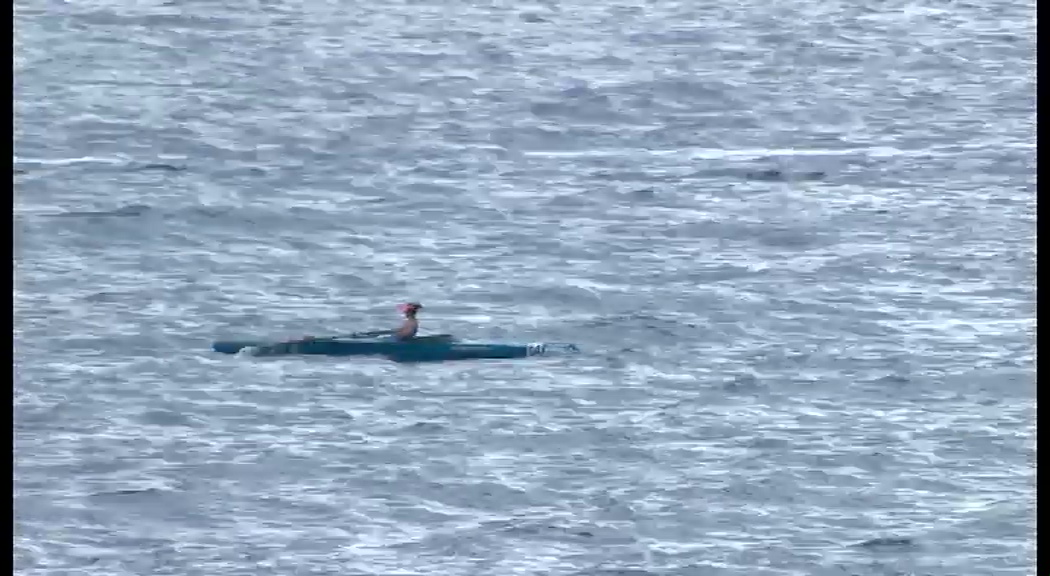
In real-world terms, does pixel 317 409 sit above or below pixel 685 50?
below

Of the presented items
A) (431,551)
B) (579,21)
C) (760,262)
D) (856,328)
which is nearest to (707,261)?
(760,262)

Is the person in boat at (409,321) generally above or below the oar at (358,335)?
above

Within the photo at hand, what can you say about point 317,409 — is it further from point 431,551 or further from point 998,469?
point 998,469

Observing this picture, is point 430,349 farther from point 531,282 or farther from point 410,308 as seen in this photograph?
point 531,282

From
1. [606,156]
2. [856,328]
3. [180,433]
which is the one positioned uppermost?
[606,156]

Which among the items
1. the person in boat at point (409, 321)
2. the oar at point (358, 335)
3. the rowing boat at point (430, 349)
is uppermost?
the person in boat at point (409, 321)
